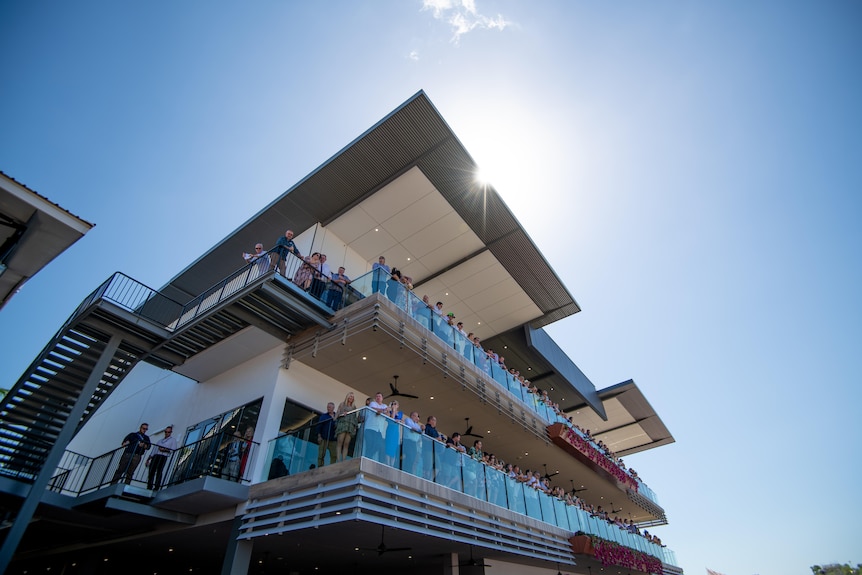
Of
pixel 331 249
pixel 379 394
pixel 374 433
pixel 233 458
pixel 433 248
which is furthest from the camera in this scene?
pixel 433 248

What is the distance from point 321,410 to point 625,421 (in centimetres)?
2342

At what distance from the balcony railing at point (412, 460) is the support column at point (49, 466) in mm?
4463

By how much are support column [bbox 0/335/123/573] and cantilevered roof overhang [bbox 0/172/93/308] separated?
252 centimetres

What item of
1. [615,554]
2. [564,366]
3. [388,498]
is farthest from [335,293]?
[564,366]

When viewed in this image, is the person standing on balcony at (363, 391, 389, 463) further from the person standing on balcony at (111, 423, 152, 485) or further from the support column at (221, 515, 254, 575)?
the person standing on balcony at (111, 423, 152, 485)

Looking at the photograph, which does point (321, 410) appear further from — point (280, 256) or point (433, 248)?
point (433, 248)

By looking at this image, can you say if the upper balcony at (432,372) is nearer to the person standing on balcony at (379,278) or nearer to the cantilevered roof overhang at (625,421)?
the person standing on balcony at (379,278)

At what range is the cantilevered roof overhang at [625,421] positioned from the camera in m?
26.9

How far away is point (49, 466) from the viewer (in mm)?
10031

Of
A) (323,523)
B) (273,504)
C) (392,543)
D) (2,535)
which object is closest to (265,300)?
(273,504)

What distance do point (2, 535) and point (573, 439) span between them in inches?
712

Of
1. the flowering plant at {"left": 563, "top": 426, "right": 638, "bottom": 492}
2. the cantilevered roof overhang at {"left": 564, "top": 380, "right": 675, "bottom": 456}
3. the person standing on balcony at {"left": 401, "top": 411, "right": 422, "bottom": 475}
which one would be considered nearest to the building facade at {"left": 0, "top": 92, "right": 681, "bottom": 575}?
the person standing on balcony at {"left": 401, "top": 411, "right": 422, "bottom": 475}

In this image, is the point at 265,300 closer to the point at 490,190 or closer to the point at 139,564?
the point at 490,190

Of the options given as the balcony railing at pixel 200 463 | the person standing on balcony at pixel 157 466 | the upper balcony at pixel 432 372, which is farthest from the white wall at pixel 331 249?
the person standing on balcony at pixel 157 466
